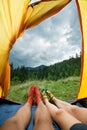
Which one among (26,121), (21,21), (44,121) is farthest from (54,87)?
(44,121)

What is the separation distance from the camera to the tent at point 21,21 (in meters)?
1.66

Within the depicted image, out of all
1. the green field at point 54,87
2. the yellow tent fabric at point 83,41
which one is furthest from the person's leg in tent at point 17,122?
the green field at point 54,87

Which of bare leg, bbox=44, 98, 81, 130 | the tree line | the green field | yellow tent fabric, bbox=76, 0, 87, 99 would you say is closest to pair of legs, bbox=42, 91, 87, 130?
bare leg, bbox=44, 98, 81, 130

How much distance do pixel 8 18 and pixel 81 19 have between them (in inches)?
29.8

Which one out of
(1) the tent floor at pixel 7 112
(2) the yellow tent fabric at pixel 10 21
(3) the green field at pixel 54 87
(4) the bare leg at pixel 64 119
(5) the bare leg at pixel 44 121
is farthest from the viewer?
(3) the green field at pixel 54 87

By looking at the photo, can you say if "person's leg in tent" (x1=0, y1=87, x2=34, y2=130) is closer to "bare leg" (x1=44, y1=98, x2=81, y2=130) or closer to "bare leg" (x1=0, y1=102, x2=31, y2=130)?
"bare leg" (x1=0, y1=102, x2=31, y2=130)

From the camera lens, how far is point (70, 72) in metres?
4.45

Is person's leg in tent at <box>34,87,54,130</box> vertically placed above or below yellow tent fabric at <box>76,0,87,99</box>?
below

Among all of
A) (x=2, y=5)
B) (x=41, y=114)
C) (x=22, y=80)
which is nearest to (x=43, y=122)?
(x=41, y=114)

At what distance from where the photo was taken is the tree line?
4.15m

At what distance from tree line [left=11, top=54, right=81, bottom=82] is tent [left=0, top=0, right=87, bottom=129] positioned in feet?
5.53

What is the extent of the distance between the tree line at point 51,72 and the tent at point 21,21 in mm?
1684

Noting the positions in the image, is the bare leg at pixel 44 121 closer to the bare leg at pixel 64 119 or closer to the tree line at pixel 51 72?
the bare leg at pixel 64 119

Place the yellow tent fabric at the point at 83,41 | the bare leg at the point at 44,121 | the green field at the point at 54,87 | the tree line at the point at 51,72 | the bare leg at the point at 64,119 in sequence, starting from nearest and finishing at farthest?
the bare leg at the point at 64,119 < the bare leg at the point at 44,121 < the yellow tent fabric at the point at 83,41 < the green field at the point at 54,87 < the tree line at the point at 51,72
